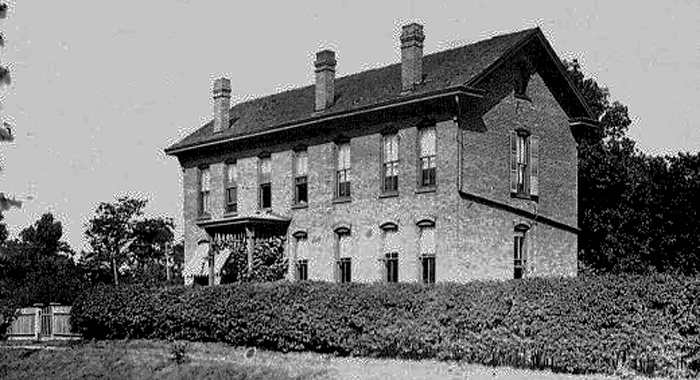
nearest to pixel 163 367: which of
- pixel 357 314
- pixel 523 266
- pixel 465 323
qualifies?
pixel 357 314

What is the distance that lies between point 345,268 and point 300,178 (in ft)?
12.2

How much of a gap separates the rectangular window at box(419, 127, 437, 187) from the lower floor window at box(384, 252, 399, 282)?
7.80ft

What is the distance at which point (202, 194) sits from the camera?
38500 millimetres

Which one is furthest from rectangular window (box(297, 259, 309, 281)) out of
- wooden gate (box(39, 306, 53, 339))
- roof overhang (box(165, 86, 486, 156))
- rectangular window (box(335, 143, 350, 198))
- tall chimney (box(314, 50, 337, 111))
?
wooden gate (box(39, 306, 53, 339))

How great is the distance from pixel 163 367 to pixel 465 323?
8496 mm

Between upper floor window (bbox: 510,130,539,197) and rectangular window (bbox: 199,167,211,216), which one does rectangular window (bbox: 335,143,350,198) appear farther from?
rectangular window (bbox: 199,167,211,216)

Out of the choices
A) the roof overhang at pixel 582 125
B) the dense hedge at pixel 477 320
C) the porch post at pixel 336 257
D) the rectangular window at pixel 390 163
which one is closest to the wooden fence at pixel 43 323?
the dense hedge at pixel 477 320

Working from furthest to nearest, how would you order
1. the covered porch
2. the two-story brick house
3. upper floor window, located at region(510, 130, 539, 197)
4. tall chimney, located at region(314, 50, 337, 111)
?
the covered porch
tall chimney, located at region(314, 50, 337, 111)
upper floor window, located at region(510, 130, 539, 197)
the two-story brick house

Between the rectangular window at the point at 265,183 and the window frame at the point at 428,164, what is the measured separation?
7.45 meters

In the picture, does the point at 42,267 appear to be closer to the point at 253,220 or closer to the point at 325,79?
the point at 253,220

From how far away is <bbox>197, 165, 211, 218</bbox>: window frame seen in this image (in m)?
38.1

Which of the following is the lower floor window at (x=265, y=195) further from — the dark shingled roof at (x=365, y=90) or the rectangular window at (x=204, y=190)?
the rectangular window at (x=204, y=190)

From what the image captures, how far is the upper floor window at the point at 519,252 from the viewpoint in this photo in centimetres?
3027

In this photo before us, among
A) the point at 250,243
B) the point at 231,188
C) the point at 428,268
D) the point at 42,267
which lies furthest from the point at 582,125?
the point at 42,267
